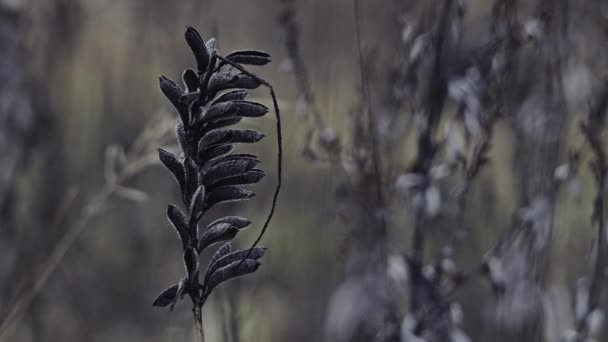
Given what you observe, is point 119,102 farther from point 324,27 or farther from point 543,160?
point 543,160

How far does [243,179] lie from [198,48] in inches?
5.5

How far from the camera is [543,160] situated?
1.48m

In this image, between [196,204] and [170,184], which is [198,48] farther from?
[170,184]

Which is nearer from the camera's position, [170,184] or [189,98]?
[189,98]

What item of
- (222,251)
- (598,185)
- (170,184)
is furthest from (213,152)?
(170,184)

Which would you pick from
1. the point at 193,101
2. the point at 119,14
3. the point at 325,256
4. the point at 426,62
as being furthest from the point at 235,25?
the point at 193,101

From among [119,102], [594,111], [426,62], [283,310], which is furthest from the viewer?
[119,102]

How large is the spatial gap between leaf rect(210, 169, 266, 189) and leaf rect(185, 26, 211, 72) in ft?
0.37

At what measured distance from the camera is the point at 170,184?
2.63 m

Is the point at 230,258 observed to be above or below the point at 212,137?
below

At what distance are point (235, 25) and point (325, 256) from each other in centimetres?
203

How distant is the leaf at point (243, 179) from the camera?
2.66ft

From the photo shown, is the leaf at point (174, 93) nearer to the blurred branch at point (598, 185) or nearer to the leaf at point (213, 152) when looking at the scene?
the leaf at point (213, 152)

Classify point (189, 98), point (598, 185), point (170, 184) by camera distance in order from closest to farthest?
point (189, 98), point (598, 185), point (170, 184)
